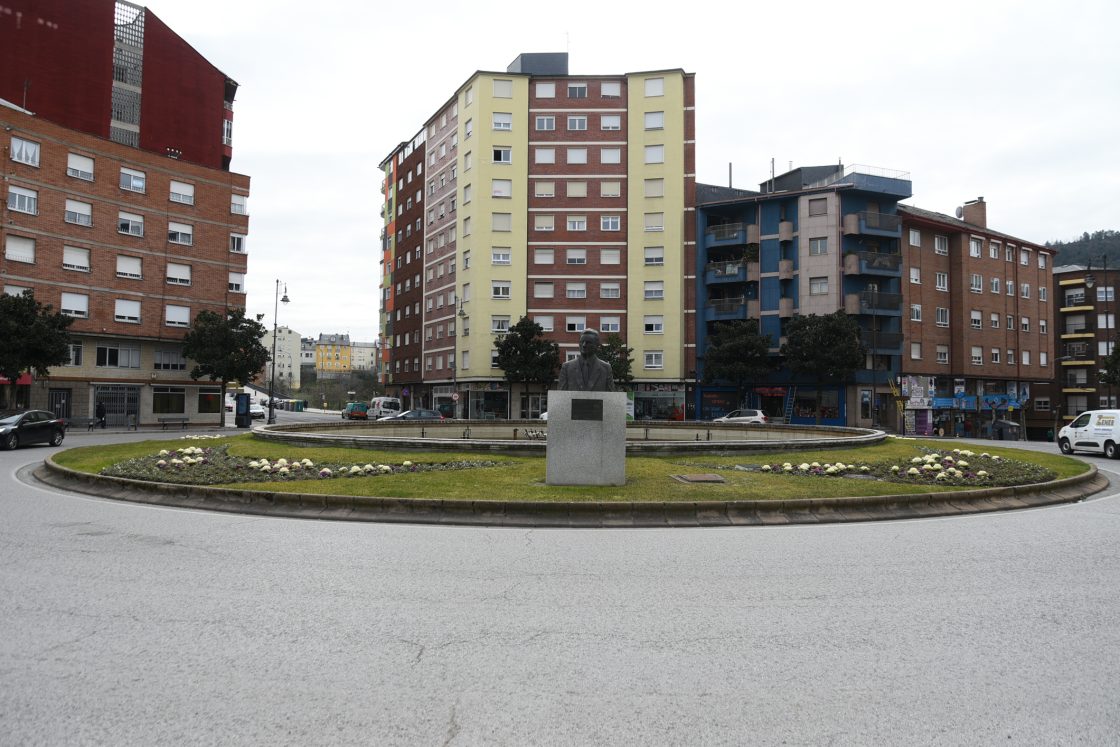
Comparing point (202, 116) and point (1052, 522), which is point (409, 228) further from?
point (1052, 522)

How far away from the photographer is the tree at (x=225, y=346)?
42156 mm

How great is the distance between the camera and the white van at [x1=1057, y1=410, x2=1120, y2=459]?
74.1 feet

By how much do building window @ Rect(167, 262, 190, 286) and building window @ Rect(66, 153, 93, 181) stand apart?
22.5 feet

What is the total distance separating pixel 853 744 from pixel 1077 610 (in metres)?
3.44

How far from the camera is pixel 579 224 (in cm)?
5356

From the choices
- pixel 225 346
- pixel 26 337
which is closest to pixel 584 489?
pixel 26 337

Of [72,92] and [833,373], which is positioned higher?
[72,92]

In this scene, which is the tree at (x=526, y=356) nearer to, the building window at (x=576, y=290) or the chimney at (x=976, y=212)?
the building window at (x=576, y=290)

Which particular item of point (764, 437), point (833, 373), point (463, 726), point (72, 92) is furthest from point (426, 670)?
point (72, 92)

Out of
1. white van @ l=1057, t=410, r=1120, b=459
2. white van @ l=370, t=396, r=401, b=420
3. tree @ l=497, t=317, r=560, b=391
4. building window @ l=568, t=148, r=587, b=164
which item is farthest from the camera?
white van @ l=370, t=396, r=401, b=420

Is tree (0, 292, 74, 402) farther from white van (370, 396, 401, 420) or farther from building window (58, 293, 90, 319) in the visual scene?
white van (370, 396, 401, 420)

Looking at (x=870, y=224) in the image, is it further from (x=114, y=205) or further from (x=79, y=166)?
(x=79, y=166)

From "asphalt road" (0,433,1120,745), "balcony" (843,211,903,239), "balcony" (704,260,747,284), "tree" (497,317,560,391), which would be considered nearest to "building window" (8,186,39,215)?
"tree" (497,317,560,391)

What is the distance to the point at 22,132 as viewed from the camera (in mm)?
38500
